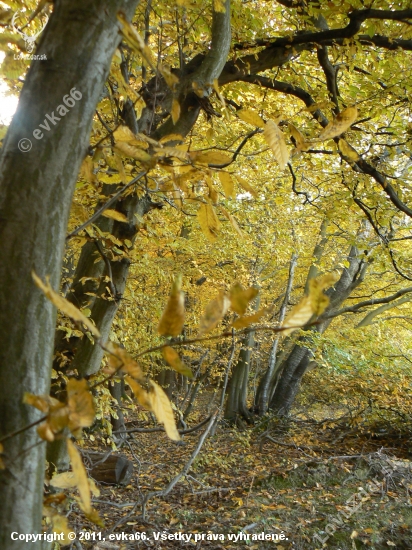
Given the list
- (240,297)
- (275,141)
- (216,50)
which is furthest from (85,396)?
(216,50)

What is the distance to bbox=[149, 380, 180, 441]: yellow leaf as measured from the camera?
1.74 ft

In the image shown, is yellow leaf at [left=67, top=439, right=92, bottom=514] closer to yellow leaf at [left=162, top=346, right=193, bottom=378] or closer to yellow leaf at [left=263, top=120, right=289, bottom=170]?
yellow leaf at [left=162, top=346, right=193, bottom=378]

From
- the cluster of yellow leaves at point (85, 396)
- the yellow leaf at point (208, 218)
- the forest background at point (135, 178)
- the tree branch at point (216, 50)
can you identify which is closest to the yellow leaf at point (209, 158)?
the forest background at point (135, 178)

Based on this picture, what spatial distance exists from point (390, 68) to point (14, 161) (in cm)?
380

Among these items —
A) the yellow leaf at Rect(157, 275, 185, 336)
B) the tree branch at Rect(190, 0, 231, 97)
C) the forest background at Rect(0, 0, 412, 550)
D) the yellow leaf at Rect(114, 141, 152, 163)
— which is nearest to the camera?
the yellow leaf at Rect(157, 275, 185, 336)

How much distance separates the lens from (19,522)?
23.2 inches

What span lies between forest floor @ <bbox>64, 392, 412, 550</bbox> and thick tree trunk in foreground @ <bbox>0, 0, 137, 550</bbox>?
1.68 meters

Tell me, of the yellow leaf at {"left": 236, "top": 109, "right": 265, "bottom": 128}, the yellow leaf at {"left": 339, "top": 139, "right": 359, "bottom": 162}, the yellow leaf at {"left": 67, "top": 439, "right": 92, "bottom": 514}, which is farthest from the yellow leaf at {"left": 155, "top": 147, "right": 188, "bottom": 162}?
the yellow leaf at {"left": 67, "top": 439, "right": 92, "bottom": 514}

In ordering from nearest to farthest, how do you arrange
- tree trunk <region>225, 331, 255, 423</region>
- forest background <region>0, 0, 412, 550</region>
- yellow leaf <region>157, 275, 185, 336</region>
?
yellow leaf <region>157, 275, 185, 336</region> < forest background <region>0, 0, 412, 550</region> < tree trunk <region>225, 331, 255, 423</region>

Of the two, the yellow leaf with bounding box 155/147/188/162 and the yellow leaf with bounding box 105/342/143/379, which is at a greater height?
the yellow leaf with bounding box 155/147/188/162

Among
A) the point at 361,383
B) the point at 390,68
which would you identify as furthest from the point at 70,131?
the point at 361,383

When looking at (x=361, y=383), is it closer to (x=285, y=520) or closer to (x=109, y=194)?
(x=285, y=520)

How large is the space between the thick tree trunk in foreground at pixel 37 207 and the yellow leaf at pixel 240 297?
327mm

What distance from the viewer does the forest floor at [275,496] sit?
3.80 metres
